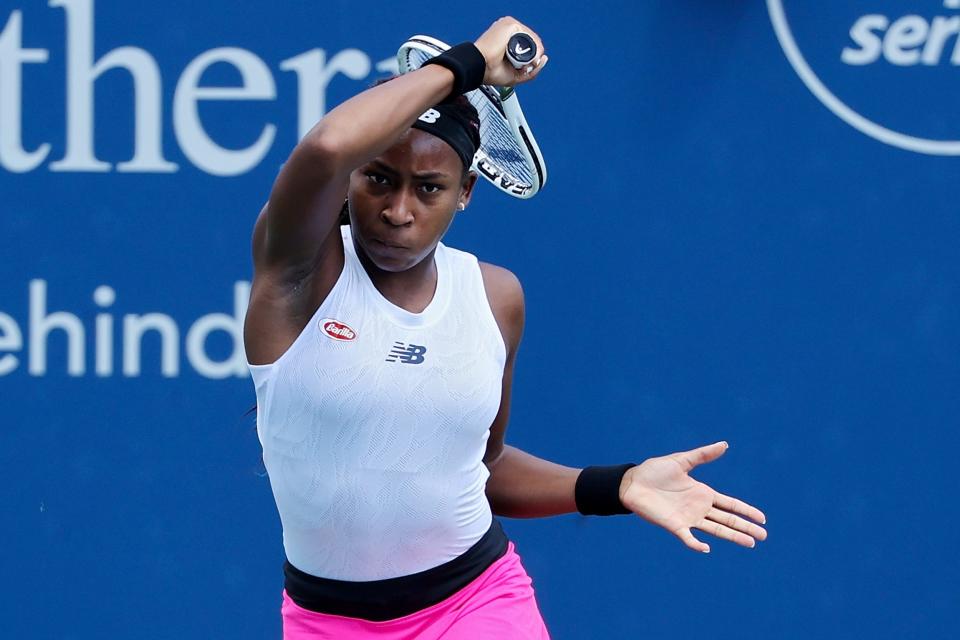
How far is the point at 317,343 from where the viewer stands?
6.88 ft

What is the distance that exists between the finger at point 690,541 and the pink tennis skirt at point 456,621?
301mm

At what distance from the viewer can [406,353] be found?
2170 mm

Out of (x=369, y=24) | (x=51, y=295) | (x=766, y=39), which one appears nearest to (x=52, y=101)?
(x=51, y=295)

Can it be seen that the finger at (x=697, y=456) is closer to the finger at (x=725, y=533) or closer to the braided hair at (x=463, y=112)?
the finger at (x=725, y=533)

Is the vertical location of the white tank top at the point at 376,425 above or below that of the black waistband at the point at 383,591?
above

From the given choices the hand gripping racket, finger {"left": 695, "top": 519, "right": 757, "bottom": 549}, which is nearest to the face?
the hand gripping racket

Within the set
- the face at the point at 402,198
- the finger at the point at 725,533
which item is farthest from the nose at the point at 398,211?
the finger at the point at 725,533

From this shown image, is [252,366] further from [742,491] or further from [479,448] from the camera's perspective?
[742,491]

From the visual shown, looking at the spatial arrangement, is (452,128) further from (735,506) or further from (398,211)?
(735,506)

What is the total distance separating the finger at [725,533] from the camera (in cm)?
221

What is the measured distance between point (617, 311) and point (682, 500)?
100 centimetres

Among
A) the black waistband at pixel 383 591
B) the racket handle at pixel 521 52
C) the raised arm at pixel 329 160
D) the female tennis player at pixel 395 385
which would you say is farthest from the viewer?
the black waistband at pixel 383 591

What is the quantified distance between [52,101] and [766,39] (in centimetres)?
165

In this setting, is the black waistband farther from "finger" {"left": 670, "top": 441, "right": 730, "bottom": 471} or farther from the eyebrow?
the eyebrow
